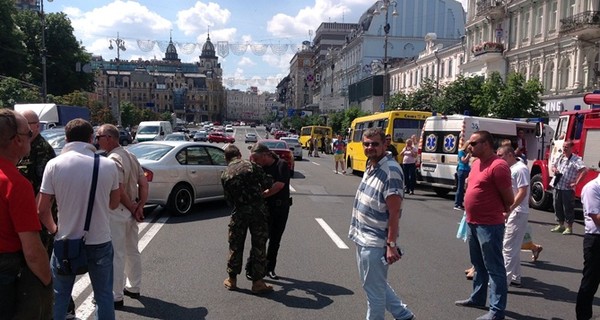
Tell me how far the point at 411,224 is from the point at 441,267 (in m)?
3.60

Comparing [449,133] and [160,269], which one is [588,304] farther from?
[449,133]

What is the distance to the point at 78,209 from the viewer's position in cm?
387

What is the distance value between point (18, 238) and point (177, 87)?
16883cm

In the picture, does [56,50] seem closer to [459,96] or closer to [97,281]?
[459,96]

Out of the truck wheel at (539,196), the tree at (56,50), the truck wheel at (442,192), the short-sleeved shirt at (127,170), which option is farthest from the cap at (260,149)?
the tree at (56,50)

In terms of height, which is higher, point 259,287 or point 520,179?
point 520,179

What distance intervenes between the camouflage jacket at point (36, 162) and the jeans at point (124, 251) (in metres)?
1.12

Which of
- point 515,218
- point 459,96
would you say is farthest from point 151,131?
point 515,218

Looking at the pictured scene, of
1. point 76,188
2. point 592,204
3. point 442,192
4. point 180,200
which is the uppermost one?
point 76,188

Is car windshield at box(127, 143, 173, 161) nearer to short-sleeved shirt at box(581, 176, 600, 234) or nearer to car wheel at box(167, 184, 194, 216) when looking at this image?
car wheel at box(167, 184, 194, 216)

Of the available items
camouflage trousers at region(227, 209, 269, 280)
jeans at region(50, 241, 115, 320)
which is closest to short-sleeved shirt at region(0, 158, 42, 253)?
jeans at region(50, 241, 115, 320)

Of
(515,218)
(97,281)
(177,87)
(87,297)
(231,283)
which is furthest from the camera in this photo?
(177,87)

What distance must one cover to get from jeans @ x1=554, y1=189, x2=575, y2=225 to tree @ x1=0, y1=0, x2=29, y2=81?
4730 cm

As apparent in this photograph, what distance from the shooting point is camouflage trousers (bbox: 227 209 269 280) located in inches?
233
